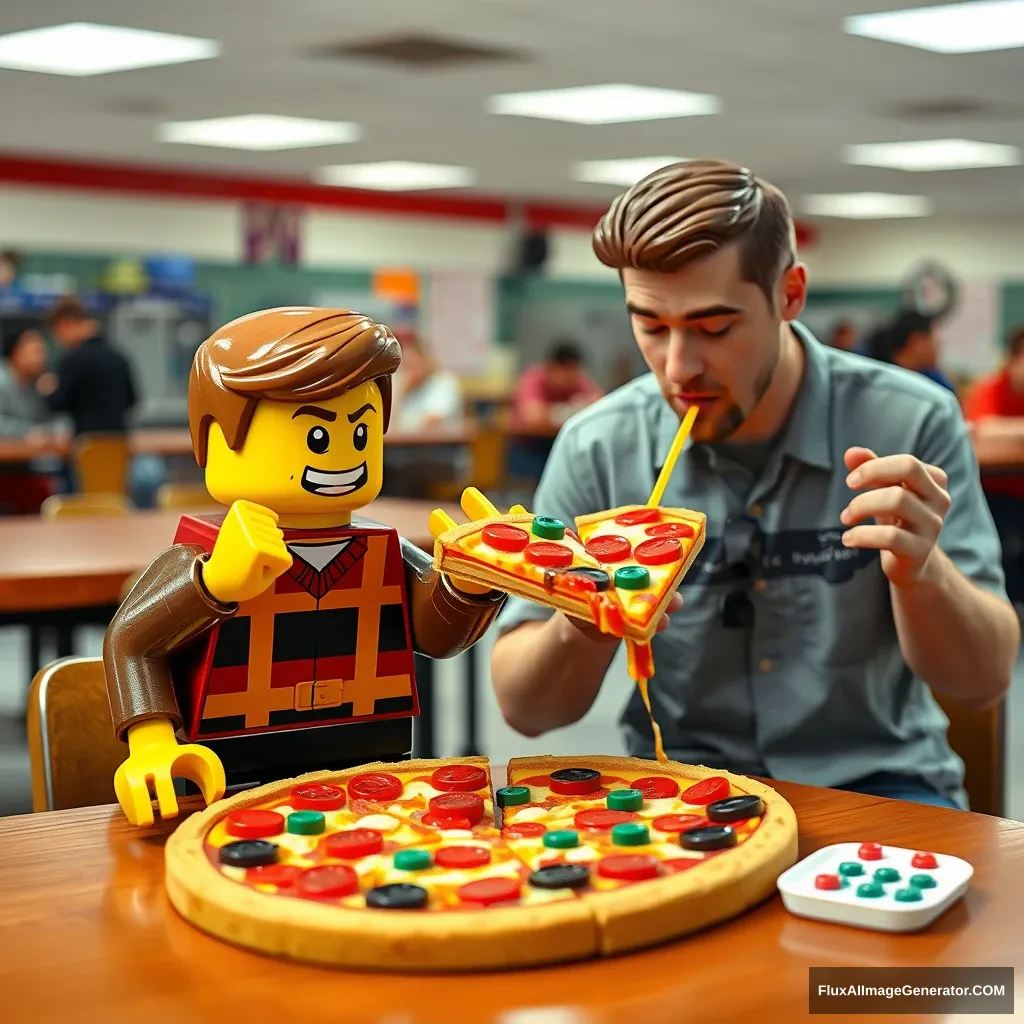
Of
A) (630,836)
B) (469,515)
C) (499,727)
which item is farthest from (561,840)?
(499,727)

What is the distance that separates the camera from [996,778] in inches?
73.7

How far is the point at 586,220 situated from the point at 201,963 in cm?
1442

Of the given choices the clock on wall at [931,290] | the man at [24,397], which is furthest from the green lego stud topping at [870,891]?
the clock on wall at [931,290]

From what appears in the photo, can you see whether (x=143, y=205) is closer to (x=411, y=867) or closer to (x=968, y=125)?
(x=968, y=125)

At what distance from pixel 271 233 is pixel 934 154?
5.65 m

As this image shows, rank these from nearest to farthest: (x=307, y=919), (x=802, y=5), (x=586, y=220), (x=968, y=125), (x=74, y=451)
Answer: (x=307, y=919) → (x=802, y=5) → (x=74, y=451) → (x=968, y=125) → (x=586, y=220)

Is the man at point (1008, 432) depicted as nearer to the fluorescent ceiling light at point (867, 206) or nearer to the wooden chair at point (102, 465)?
the wooden chair at point (102, 465)

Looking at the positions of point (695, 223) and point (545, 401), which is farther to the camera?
point (545, 401)

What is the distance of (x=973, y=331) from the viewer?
1575cm

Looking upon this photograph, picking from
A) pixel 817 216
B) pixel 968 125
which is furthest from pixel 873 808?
pixel 817 216

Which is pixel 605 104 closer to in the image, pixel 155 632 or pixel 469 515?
pixel 469 515

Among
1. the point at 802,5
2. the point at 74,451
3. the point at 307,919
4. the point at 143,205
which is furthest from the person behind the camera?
the point at 143,205

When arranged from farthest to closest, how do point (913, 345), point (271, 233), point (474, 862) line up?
point (271, 233), point (913, 345), point (474, 862)

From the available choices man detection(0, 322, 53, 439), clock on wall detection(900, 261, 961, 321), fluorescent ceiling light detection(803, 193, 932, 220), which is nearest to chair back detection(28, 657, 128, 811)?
man detection(0, 322, 53, 439)
